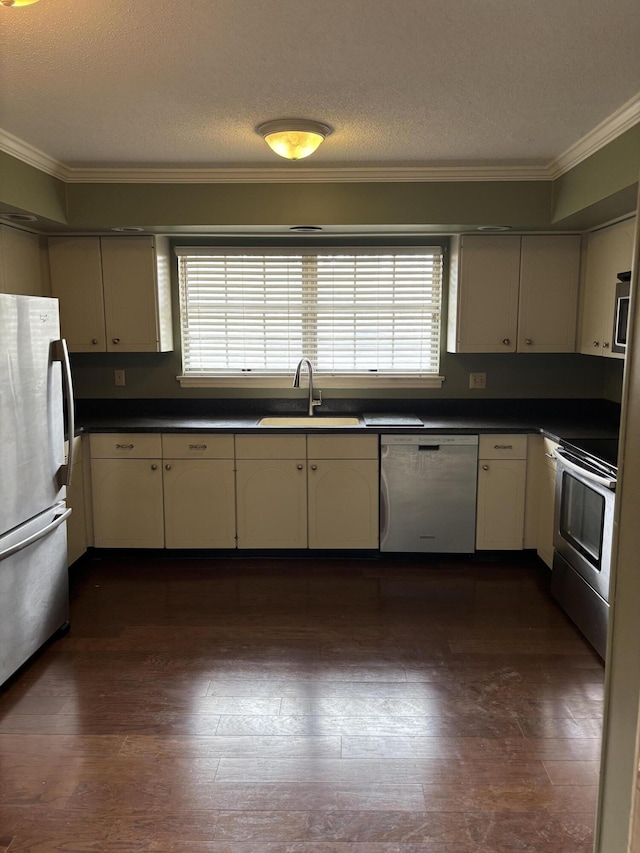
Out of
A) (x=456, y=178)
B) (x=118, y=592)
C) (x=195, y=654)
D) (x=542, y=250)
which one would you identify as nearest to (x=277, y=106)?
(x=456, y=178)

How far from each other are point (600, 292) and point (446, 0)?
7.72ft

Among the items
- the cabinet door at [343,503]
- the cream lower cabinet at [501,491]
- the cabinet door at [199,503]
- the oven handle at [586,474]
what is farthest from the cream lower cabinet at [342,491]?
the oven handle at [586,474]

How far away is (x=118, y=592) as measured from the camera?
3658mm

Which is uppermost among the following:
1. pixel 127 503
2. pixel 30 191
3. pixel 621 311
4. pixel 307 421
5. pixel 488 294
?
pixel 30 191

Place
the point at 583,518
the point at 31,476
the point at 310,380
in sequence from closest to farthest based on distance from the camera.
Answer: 1. the point at 31,476
2. the point at 583,518
3. the point at 310,380

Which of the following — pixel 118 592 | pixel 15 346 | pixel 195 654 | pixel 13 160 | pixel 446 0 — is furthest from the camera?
pixel 118 592

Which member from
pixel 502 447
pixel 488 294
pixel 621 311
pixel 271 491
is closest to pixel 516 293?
pixel 488 294

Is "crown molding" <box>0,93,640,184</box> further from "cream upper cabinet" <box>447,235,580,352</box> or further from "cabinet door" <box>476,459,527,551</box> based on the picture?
"cabinet door" <box>476,459,527,551</box>

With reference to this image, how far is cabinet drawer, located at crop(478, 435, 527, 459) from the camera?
3936 millimetres

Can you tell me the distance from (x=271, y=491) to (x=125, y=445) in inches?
38.0

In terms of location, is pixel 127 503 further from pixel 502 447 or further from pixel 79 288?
pixel 502 447

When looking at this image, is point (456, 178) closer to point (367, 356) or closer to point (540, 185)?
point (540, 185)

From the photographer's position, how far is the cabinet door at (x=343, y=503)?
400 centimetres

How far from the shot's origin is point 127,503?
405 centimetres
